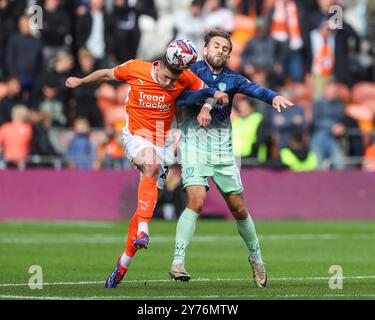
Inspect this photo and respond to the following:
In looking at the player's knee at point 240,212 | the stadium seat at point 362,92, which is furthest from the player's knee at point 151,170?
the stadium seat at point 362,92

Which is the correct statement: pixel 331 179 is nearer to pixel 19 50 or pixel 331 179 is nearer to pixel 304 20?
pixel 304 20

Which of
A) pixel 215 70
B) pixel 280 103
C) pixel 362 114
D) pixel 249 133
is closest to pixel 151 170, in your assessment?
pixel 215 70

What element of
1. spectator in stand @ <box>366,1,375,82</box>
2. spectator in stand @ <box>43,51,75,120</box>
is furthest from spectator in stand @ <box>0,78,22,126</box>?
spectator in stand @ <box>366,1,375,82</box>

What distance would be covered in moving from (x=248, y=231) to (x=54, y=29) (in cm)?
1425

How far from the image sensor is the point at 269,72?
26969mm

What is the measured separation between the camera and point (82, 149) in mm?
25531

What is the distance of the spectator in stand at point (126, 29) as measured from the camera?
88.4 ft

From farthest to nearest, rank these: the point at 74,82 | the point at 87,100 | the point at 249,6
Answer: the point at 249,6 < the point at 87,100 < the point at 74,82

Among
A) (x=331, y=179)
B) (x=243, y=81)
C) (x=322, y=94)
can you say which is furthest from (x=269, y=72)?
(x=243, y=81)

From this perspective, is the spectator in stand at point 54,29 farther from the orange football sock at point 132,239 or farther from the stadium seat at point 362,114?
the orange football sock at point 132,239

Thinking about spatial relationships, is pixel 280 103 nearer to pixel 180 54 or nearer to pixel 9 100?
pixel 180 54

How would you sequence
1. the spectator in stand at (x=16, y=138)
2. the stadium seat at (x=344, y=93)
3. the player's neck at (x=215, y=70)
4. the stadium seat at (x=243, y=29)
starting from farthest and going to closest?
the stadium seat at (x=243, y=29) < the stadium seat at (x=344, y=93) < the spectator in stand at (x=16, y=138) < the player's neck at (x=215, y=70)

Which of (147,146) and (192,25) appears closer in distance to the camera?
(147,146)

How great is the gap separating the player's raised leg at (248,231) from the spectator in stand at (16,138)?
1262 centimetres
